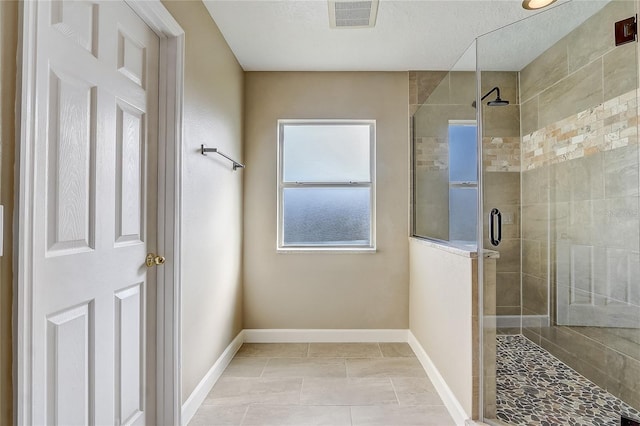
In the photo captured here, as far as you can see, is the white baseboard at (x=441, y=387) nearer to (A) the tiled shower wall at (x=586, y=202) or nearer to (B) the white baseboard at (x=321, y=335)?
(B) the white baseboard at (x=321, y=335)

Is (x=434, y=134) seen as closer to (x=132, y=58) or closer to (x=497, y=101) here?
(x=497, y=101)

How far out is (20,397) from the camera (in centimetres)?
90

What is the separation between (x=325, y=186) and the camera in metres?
3.17

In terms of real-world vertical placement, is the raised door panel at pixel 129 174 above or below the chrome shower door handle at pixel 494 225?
above

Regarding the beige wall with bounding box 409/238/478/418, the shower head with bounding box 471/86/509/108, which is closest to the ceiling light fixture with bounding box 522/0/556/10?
the shower head with bounding box 471/86/509/108

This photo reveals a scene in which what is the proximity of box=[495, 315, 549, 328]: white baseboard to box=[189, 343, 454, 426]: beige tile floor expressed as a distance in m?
0.60

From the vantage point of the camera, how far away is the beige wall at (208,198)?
1.88 meters

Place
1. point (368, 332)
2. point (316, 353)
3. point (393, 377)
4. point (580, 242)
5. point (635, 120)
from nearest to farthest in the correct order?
1. point (635, 120)
2. point (580, 242)
3. point (393, 377)
4. point (316, 353)
5. point (368, 332)

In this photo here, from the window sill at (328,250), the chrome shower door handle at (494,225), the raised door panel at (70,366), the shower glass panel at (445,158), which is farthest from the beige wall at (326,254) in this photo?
the raised door panel at (70,366)

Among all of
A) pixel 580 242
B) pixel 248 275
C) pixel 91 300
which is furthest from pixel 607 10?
pixel 248 275

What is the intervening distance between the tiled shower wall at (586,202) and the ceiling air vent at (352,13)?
1024 millimetres

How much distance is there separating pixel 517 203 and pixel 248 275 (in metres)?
2.19

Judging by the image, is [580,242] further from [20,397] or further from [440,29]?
[20,397]

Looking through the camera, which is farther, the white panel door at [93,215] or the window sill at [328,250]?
the window sill at [328,250]
